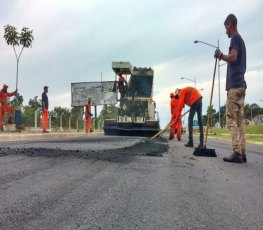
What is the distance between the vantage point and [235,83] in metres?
7.31

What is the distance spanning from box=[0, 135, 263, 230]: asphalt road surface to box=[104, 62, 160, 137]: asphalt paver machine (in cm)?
1598

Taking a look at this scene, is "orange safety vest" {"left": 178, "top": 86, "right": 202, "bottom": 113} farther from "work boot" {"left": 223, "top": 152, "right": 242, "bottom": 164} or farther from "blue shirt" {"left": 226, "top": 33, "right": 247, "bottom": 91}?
"work boot" {"left": 223, "top": 152, "right": 242, "bottom": 164}

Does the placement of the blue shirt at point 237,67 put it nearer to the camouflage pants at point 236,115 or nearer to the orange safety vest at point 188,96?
the camouflage pants at point 236,115

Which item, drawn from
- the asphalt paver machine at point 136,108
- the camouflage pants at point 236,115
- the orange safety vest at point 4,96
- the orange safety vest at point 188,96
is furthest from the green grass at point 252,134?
the camouflage pants at point 236,115

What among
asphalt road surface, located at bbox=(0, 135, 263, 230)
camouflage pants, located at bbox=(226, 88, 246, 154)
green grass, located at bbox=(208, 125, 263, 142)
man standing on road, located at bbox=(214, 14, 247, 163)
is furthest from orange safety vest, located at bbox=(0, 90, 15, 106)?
asphalt road surface, located at bbox=(0, 135, 263, 230)

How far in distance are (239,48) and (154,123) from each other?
47.3ft

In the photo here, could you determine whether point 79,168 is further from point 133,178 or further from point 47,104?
point 47,104

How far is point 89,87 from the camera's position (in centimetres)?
4462

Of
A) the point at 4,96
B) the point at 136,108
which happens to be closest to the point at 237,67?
the point at 4,96

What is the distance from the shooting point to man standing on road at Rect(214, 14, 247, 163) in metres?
7.22

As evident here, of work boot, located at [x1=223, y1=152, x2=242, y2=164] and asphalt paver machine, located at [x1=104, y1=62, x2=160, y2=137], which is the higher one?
asphalt paver machine, located at [x1=104, y1=62, x2=160, y2=137]

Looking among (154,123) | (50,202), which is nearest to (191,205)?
(50,202)

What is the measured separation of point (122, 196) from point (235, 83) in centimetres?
431

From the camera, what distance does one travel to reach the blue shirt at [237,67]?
24.0 feet
